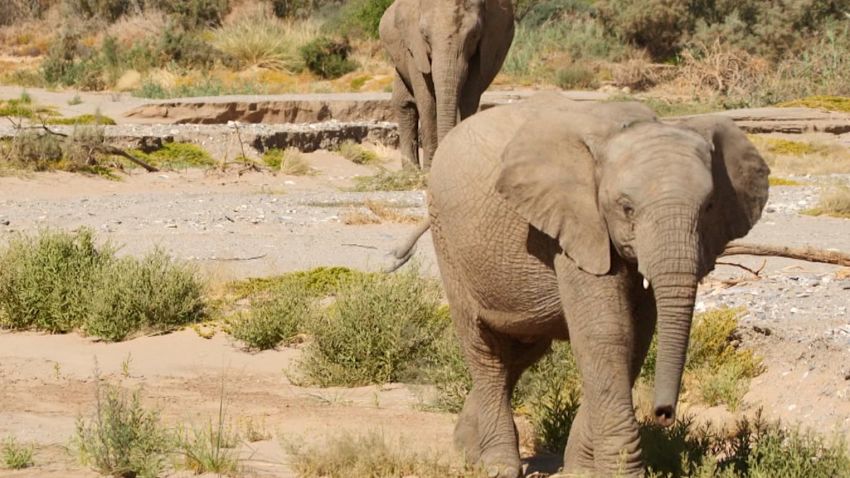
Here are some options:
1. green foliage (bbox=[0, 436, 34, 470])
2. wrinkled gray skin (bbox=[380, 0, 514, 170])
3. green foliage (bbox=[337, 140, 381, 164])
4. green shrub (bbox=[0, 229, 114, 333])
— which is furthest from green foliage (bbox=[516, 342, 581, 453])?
green foliage (bbox=[337, 140, 381, 164])

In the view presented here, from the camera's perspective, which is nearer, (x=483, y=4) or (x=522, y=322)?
(x=522, y=322)

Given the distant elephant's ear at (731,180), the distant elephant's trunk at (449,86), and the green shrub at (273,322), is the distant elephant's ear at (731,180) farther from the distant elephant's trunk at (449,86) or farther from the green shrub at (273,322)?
the distant elephant's trunk at (449,86)

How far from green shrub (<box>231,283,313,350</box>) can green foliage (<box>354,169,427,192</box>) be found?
7832 mm

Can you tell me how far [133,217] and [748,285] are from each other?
24.5ft

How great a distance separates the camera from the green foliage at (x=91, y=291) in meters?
11.6

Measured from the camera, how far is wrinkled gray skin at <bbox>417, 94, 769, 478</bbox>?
5730 millimetres

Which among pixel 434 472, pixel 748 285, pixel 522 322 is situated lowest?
pixel 748 285

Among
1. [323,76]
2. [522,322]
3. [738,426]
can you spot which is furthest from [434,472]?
[323,76]

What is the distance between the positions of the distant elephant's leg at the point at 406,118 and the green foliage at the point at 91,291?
855 centimetres

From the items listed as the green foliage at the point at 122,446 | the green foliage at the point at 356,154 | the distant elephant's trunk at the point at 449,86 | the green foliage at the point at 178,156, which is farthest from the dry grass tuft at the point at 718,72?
the green foliage at the point at 122,446

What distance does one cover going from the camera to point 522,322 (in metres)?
6.86

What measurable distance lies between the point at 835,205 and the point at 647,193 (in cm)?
1156

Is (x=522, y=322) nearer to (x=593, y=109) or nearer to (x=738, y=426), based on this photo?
(x=593, y=109)

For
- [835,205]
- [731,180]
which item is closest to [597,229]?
[731,180]
